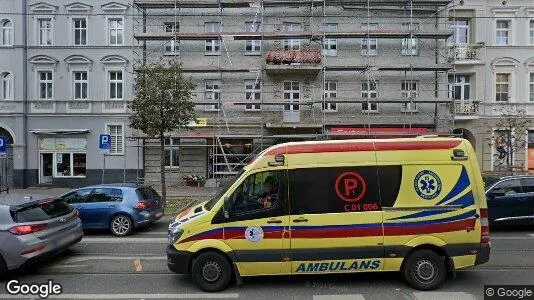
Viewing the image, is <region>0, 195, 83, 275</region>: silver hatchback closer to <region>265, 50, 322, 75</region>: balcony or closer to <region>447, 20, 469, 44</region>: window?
<region>265, 50, 322, 75</region>: balcony

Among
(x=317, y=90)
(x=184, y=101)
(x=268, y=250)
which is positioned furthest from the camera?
(x=317, y=90)

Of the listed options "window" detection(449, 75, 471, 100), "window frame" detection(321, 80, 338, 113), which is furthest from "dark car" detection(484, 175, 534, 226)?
"window" detection(449, 75, 471, 100)

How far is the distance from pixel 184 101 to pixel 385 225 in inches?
428

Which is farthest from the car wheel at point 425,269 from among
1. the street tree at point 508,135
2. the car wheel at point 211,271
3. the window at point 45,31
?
the window at point 45,31

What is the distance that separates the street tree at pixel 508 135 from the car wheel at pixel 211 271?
20.8m

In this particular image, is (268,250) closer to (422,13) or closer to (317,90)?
(317,90)

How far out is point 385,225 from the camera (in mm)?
6367

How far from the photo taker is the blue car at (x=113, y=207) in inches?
434

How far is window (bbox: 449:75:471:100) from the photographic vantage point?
2431 cm

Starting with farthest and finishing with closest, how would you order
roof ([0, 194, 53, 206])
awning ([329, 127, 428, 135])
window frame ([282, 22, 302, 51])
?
window frame ([282, 22, 302, 51])
awning ([329, 127, 428, 135])
roof ([0, 194, 53, 206])

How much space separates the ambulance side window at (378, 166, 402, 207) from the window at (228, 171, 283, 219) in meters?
1.58

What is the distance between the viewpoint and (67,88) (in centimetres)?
2436

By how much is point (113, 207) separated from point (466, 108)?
2046cm

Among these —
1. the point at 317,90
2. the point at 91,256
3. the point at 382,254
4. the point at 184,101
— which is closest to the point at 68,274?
the point at 91,256
